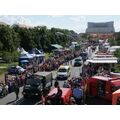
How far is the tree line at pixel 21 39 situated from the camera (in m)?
56.1

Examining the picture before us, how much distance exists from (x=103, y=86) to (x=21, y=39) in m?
44.9

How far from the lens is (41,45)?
72188 millimetres

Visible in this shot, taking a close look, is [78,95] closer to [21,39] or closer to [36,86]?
[36,86]

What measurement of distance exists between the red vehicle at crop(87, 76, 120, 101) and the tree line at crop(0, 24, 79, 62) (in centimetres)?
3158

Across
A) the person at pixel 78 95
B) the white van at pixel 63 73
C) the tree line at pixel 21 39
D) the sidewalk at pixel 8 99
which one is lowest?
the sidewalk at pixel 8 99

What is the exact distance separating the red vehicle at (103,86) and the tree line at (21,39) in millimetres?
31583

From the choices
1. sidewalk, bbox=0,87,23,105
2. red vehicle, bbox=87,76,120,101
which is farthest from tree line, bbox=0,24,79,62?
red vehicle, bbox=87,76,120,101

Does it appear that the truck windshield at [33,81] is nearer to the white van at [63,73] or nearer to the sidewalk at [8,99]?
the sidewalk at [8,99]

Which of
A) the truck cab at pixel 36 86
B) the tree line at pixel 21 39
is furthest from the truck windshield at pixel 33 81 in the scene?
the tree line at pixel 21 39

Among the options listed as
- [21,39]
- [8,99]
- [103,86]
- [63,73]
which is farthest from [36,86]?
[21,39]

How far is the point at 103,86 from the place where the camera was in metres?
22.5

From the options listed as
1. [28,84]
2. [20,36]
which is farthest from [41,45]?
[28,84]

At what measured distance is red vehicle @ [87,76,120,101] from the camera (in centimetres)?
2170

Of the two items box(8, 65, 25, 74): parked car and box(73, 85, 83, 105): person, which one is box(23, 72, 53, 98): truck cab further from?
box(8, 65, 25, 74): parked car
